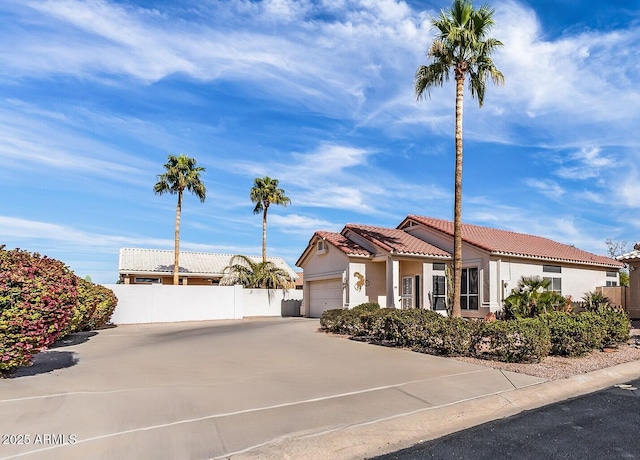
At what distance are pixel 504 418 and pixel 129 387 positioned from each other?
573 cm

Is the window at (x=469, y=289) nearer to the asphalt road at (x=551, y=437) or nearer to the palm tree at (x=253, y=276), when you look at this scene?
the palm tree at (x=253, y=276)

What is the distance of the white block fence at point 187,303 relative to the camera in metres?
24.1

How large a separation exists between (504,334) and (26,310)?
30.3 ft

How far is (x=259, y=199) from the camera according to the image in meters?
37.2

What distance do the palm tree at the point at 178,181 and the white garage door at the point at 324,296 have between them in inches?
378

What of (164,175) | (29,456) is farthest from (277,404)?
(164,175)

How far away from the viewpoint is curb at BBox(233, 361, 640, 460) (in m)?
5.16

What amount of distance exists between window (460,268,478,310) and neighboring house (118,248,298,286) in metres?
20.7

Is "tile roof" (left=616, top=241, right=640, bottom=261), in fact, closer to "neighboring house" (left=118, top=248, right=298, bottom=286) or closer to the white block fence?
the white block fence

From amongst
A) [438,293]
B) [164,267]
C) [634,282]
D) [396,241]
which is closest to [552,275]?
[634,282]

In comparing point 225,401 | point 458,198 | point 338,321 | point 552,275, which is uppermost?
point 458,198

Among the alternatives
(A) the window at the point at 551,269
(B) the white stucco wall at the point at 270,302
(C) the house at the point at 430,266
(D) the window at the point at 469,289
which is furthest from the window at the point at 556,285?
(B) the white stucco wall at the point at 270,302

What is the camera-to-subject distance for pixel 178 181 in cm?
3200

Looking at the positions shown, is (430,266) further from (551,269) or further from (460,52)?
(460,52)
